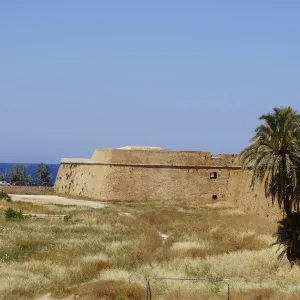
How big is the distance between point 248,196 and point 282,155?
53.5 ft

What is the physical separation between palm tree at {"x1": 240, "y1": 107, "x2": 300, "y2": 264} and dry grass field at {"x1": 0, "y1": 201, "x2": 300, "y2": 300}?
1259 mm

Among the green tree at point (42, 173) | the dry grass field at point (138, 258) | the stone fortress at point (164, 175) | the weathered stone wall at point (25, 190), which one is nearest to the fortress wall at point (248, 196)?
the dry grass field at point (138, 258)

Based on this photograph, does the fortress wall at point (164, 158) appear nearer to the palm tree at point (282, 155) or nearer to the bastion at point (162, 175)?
the bastion at point (162, 175)

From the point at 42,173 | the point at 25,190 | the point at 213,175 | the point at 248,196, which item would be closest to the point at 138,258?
the point at 248,196

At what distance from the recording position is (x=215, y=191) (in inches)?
1658

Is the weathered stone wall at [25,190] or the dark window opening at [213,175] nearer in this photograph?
the dark window opening at [213,175]

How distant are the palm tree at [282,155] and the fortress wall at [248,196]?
7.42 metres

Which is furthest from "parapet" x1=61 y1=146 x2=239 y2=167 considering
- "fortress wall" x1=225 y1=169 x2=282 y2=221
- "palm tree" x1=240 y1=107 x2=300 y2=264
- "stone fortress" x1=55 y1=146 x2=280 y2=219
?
"palm tree" x1=240 y1=107 x2=300 y2=264

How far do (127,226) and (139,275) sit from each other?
1122 centimetres

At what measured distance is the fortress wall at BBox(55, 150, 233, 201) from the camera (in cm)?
4203

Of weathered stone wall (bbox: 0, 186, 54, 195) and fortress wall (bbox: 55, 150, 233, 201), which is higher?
fortress wall (bbox: 55, 150, 233, 201)

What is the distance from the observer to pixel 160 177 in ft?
138

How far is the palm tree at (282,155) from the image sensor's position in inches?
679

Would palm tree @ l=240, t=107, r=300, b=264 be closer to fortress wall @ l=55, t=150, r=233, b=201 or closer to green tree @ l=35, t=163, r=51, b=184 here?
fortress wall @ l=55, t=150, r=233, b=201
